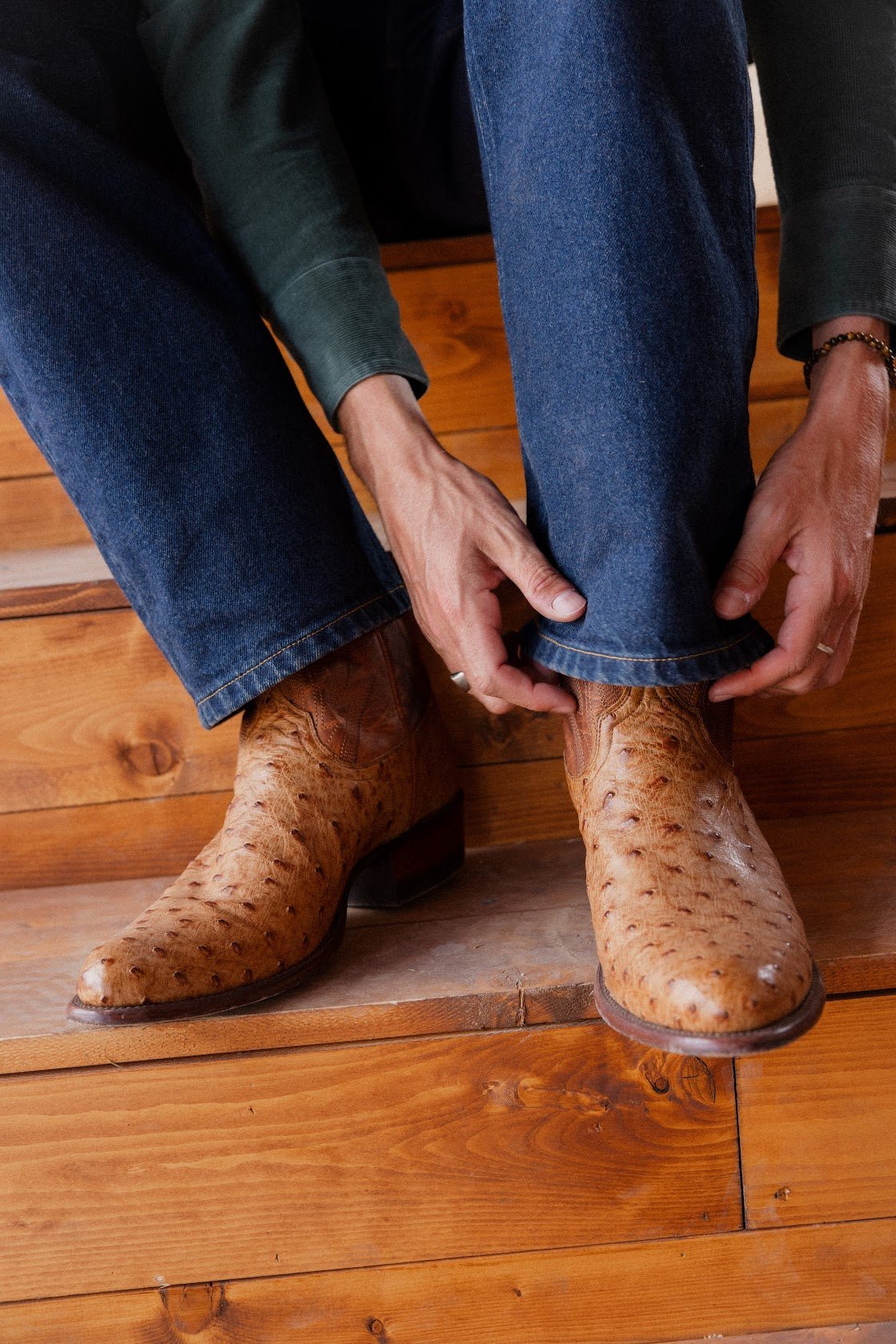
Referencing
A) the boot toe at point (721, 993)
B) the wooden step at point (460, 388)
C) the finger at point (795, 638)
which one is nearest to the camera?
the boot toe at point (721, 993)

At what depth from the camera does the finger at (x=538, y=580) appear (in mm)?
579

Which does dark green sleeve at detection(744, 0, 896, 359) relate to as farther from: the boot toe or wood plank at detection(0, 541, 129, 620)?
wood plank at detection(0, 541, 129, 620)

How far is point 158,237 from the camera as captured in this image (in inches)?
27.5

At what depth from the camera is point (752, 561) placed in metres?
0.57

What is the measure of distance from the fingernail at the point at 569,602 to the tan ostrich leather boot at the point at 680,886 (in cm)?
6

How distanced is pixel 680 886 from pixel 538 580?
0.19 m

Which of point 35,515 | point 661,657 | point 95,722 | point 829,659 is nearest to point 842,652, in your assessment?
point 829,659

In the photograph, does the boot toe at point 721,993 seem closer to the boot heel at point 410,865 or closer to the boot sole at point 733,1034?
the boot sole at point 733,1034

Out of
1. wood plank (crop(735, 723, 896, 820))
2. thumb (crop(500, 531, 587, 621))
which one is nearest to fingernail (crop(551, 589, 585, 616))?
thumb (crop(500, 531, 587, 621))

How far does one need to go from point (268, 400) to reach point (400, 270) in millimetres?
436

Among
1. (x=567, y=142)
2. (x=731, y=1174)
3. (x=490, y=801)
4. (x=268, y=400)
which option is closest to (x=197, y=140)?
(x=268, y=400)

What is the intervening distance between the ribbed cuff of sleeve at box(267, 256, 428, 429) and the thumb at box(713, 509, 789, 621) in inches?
10.4

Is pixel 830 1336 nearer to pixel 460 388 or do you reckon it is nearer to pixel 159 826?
pixel 159 826

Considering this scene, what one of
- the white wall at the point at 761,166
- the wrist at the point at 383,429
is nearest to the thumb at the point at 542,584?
the wrist at the point at 383,429
